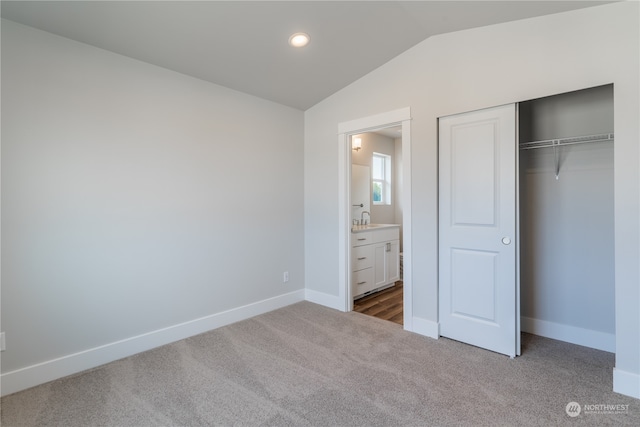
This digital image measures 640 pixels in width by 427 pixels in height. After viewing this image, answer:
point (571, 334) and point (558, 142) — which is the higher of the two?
point (558, 142)

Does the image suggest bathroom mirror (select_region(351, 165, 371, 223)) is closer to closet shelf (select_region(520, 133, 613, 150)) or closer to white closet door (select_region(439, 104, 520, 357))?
white closet door (select_region(439, 104, 520, 357))

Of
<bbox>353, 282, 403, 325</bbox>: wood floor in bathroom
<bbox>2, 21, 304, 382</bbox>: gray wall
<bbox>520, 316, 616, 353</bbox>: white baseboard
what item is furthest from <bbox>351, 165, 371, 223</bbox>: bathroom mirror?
<bbox>520, 316, 616, 353</bbox>: white baseboard

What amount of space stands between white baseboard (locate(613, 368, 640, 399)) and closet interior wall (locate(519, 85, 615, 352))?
0.77 meters

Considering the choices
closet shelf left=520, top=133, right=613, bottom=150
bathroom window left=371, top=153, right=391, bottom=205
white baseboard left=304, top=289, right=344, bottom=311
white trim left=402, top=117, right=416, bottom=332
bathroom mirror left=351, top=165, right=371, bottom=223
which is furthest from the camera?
bathroom window left=371, top=153, right=391, bottom=205

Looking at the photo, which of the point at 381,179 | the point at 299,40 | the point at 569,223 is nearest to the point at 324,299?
the point at 569,223

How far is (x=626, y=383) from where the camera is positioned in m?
1.98

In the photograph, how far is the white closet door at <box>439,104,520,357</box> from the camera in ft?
8.18

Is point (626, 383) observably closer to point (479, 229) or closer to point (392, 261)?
point (479, 229)

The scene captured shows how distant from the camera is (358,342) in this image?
111 inches

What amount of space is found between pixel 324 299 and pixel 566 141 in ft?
9.60

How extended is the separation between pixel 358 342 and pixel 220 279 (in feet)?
4.99

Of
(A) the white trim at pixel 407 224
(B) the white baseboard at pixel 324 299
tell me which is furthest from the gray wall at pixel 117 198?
(A) the white trim at pixel 407 224

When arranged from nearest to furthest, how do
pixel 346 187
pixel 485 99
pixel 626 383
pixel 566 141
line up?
pixel 626 383 → pixel 485 99 → pixel 566 141 → pixel 346 187

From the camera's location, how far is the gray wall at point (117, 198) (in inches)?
83.5
